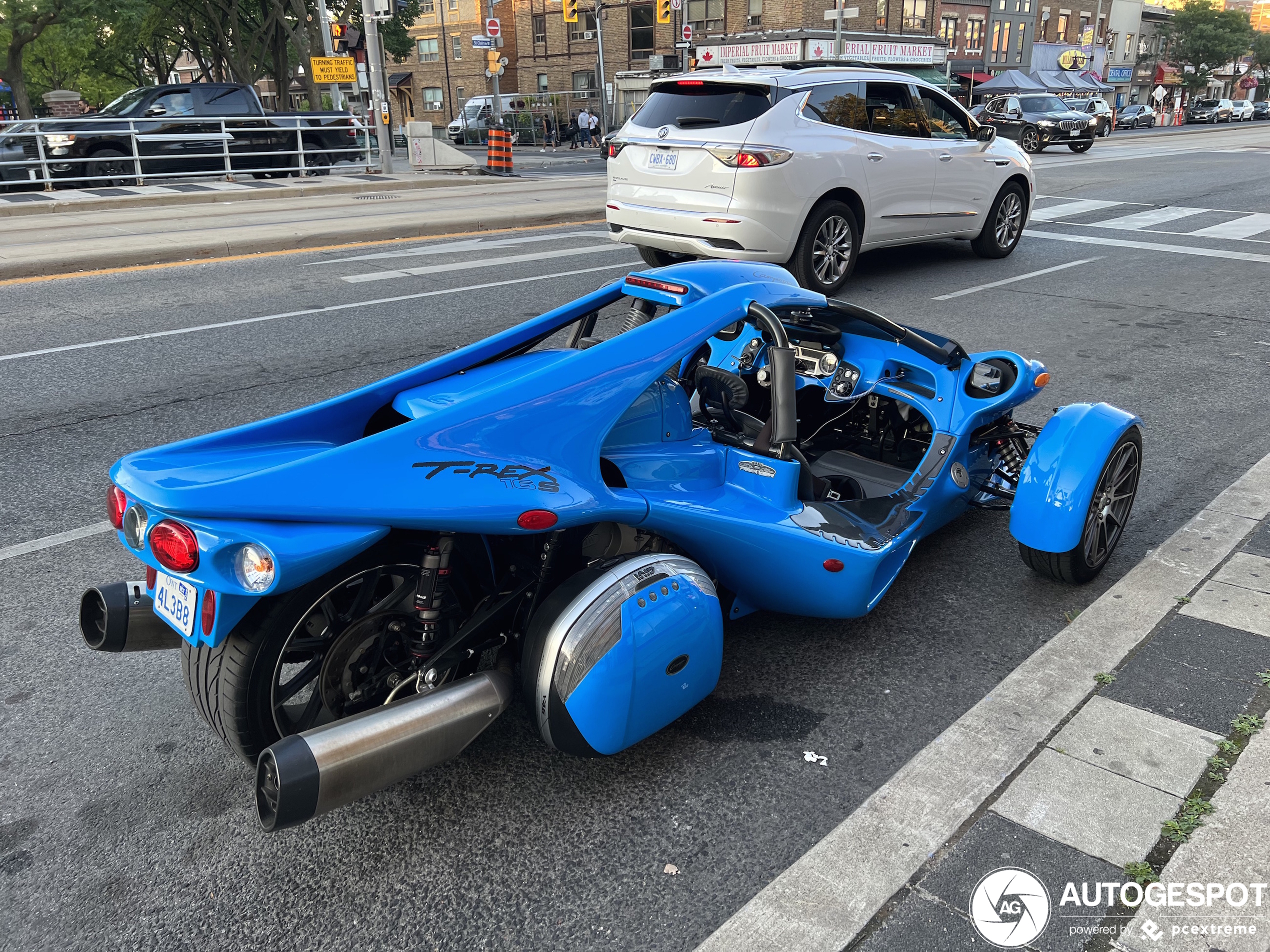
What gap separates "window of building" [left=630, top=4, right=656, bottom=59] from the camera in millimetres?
52156

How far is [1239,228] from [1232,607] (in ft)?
38.0

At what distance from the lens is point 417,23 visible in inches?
2554

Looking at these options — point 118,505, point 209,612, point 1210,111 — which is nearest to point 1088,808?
point 209,612

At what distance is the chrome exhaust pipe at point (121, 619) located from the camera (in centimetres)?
262

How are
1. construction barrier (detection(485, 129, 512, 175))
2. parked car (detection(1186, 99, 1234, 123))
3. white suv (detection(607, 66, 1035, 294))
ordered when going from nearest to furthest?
white suv (detection(607, 66, 1035, 294)), construction barrier (detection(485, 129, 512, 175)), parked car (detection(1186, 99, 1234, 123))

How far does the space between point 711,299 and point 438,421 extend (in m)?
0.96

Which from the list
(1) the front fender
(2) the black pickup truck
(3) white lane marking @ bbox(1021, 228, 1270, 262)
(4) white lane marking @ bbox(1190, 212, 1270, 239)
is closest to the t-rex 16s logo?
(1) the front fender

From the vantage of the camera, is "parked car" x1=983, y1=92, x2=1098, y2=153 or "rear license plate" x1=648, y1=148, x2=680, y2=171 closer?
"rear license plate" x1=648, y1=148, x2=680, y2=171

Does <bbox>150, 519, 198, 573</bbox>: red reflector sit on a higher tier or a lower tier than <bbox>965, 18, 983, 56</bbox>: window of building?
lower

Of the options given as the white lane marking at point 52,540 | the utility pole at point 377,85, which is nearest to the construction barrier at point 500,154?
the utility pole at point 377,85

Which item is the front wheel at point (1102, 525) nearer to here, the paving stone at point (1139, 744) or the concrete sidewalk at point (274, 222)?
the paving stone at point (1139, 744)

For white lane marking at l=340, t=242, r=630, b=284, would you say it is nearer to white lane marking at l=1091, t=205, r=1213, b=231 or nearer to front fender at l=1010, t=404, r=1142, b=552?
white lane marking at l=1091, t=205, r=1213, b=231

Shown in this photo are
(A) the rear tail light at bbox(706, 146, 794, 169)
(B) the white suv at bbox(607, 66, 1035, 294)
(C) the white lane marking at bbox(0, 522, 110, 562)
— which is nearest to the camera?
(C) the white lane marking at bbox(0, 522, 110, 562)

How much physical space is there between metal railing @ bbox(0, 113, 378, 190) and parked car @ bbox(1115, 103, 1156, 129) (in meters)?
42.7
